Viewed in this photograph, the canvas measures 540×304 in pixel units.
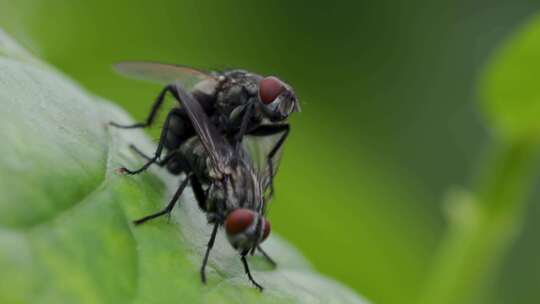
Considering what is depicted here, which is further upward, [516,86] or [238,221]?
[516,86]

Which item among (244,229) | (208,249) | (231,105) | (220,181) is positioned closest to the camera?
(208,249)

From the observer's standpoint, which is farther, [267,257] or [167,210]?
[267,257]

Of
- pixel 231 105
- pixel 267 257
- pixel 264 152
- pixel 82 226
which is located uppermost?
pixel 82 226

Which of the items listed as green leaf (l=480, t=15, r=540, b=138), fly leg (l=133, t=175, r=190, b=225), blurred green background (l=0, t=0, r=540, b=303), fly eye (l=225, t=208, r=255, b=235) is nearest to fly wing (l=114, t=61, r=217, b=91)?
blurred green background (l=0, t=0, r=540, b=303)

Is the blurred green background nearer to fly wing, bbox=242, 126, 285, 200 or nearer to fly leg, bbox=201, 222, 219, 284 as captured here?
fly wing, bbox=242, 126, 285, 200

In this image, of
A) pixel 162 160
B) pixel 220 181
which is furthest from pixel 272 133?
pixel 220 181

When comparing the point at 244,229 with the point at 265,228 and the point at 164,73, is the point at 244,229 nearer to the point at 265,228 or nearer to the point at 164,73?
the point at 265,228

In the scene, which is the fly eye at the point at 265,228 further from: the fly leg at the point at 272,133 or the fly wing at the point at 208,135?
the fly leg at the point at 272,133
